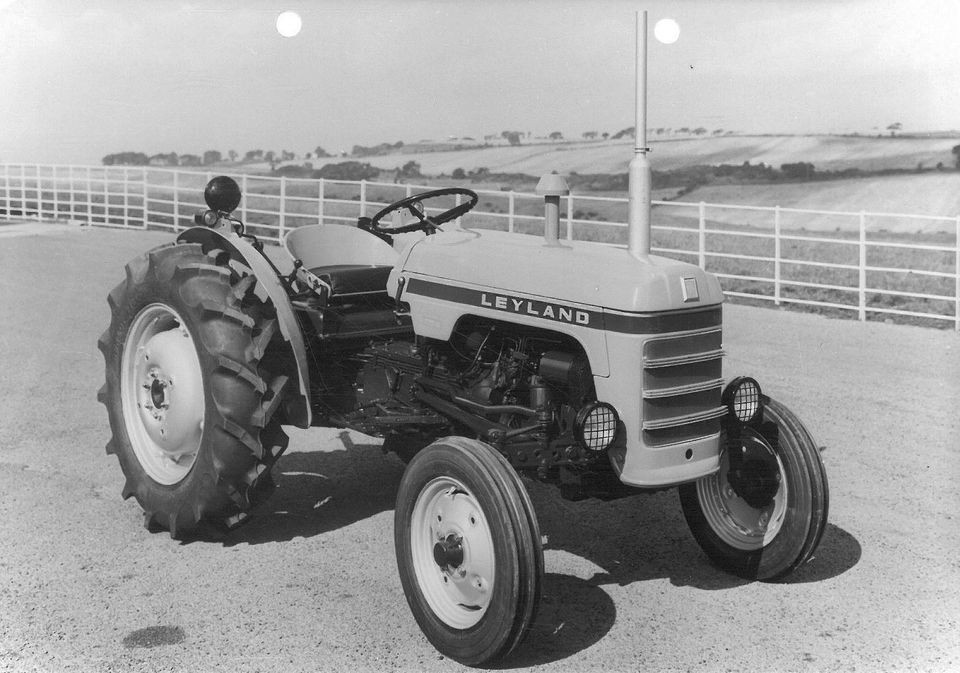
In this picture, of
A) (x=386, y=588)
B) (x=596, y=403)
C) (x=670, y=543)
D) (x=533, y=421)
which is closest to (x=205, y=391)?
(x=386, y=588)

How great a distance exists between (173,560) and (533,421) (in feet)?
5.87

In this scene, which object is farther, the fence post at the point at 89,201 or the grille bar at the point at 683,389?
the fence post at the point at 89,201

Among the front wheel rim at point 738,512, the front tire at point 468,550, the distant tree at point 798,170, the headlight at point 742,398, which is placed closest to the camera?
the front tire at point 468,550

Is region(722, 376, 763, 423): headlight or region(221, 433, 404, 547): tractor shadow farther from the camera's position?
region(221, 433, 404, 547): tractor shadow

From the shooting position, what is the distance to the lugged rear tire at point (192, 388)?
15.6 ft

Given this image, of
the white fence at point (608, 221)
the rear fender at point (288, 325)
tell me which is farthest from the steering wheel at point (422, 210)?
the white fence at point (608, 221)

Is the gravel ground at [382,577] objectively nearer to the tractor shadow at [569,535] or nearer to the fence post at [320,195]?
the tractor shadow at [569,535]

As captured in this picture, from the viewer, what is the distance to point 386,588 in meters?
4.50

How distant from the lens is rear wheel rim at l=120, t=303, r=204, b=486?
512cm

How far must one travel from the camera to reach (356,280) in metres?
5.30

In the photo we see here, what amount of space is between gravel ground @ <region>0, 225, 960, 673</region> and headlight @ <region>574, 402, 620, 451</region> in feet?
2.45

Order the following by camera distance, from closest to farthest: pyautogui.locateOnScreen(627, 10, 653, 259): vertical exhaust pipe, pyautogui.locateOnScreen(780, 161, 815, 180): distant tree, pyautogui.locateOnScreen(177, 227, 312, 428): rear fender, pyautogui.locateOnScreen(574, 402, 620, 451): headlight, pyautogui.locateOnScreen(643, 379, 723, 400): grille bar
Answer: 1. pyautogui.locateOnScreen(574, 402, 620, 451): headlight
2. pyautogui.locateOnScreen(643, 379, 723, 400): grille bar
3. pyautogui.locateOnScreen(627, 10, 653, 259): vertical exhaust pipe
4. pyautogui.locateOnScreen(177, 227, 312, 428): rear fender
5. pyautogui.locateOnScreen(780, 161, 815, 180): distant tree

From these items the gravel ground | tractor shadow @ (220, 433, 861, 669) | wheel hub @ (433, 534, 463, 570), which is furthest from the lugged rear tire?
wheel hub @ (433, 534, 463, 570)

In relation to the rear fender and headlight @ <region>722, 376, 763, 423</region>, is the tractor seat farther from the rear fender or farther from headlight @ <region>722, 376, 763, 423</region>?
headlight @ <region>722, 376, 763, 423</region>
